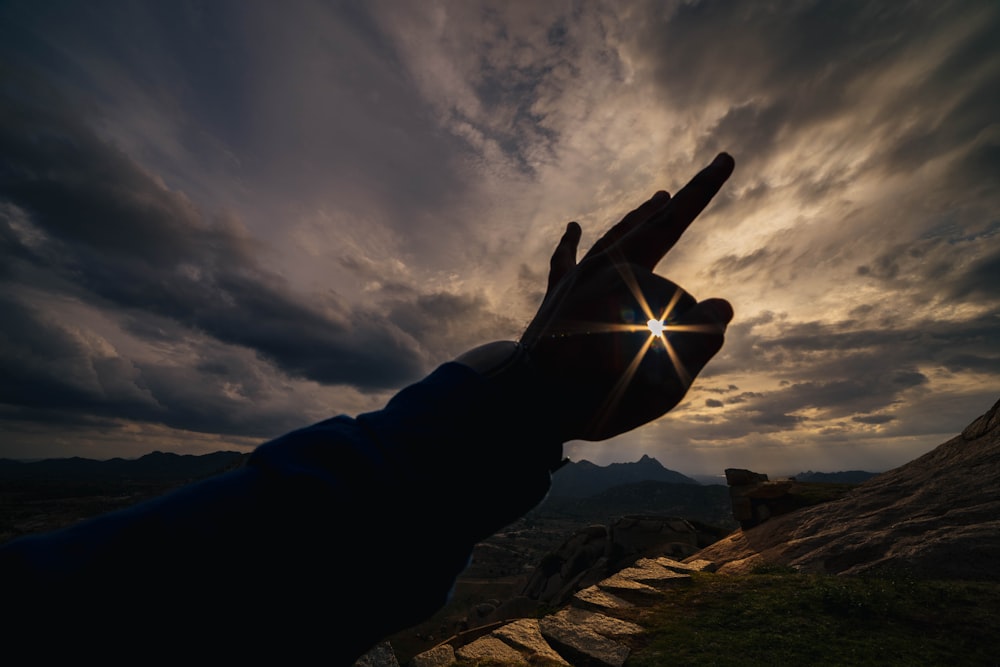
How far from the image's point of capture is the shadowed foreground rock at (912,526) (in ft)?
22.4

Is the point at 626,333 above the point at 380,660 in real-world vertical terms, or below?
above

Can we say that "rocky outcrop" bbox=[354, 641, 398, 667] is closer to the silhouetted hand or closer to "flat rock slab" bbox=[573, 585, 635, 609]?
"flat rock slab" bbox=[573, 585, 635, 609]

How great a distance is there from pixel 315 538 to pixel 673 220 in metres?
1.91

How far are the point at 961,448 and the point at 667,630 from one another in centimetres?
1177

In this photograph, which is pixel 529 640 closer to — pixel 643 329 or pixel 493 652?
pixel 493 652

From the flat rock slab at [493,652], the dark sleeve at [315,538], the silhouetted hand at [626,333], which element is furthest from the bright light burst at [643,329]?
the flat rock slab at [493,652]

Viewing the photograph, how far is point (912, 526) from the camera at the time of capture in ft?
26.5

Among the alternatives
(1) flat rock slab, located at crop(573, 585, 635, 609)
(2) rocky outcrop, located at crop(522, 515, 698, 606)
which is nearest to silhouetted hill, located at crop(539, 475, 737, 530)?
(2) rocky outcrop, located at crop(522, 515, 698, 606)

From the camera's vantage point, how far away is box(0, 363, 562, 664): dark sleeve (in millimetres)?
812

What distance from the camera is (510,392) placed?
146 centimetres

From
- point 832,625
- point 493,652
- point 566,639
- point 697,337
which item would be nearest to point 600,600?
point 566,639

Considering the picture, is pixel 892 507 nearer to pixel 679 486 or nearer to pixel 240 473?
pixel 240 473

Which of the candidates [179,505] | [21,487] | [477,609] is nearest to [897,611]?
[179,505]

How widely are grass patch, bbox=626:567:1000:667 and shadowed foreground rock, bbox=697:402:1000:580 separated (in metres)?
0.79
